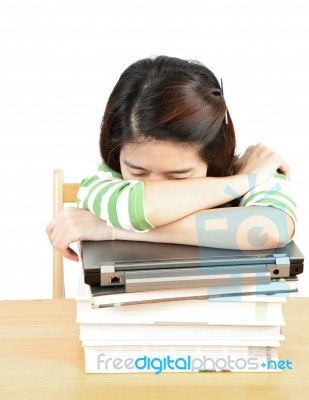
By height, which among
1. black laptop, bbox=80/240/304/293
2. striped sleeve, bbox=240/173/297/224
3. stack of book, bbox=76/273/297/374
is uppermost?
→ striped sleeve, bbox=240/173/297/224

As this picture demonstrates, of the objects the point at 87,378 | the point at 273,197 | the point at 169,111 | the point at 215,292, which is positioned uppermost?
the point at 169,111

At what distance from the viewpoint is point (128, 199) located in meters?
1.25

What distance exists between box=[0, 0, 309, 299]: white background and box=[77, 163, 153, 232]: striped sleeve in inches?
52.1

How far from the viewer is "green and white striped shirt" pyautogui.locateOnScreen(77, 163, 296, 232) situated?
4.10 ft

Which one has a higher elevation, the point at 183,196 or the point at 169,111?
the point at 169,111

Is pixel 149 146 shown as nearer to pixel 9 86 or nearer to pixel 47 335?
pixel 47 335

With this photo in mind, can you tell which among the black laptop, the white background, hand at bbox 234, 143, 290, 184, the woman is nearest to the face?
the woman

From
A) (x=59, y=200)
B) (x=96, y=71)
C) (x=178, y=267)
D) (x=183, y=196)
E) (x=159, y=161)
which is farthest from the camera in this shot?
(x=96, y=71)

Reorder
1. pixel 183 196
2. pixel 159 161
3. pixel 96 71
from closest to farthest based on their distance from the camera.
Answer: pixel 183 196 < pixel 159 161 < pixel 96 71

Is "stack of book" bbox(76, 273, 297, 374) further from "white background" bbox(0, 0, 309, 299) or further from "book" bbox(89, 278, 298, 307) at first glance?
"white background" bbox(0, 0, 309, 299)

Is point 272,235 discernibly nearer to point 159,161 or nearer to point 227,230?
point 227,230

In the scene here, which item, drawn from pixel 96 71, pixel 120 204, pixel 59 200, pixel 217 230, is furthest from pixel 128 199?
pixel 96 71

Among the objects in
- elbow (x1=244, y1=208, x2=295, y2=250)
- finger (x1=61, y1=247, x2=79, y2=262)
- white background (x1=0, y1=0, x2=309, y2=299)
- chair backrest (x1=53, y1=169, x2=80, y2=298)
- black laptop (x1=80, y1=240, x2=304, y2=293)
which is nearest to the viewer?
black laptop (x1=80, y1=240, x2=304, y2=293)

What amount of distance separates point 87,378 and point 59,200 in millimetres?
642
